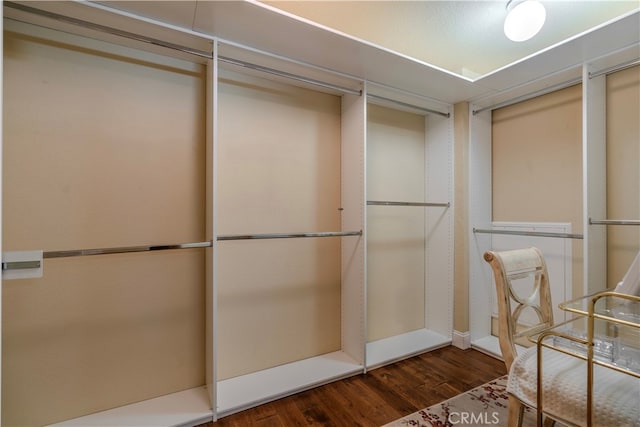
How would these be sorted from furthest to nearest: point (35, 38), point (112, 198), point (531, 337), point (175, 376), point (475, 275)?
1. point (475, 275)
2. point (175, 376)
3. point (112, 198)
4. point (35, 38)
5. point (531, 337)

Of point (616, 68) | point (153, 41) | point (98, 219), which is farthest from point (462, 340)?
point (153, 41)

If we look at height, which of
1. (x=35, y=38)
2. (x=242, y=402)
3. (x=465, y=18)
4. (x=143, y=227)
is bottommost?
(x=242, y=402)

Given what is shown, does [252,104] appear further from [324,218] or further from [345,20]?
[324,218]

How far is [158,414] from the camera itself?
166 cm

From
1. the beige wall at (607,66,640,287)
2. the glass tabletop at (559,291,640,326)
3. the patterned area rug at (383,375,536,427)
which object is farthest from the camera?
the beige wall at (607,66,640,287)

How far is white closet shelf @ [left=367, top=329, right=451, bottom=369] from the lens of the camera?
2.31 m

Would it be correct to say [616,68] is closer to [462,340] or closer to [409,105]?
[409,105]

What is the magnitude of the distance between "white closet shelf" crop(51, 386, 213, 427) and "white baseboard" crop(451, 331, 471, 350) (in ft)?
6.69

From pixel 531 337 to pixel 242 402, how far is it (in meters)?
1.56

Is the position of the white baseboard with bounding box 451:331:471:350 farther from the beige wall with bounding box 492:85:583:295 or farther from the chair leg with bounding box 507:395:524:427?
the chair leg with bounding box 507:395:524:427

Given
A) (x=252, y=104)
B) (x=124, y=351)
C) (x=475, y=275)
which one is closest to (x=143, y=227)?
(x=124, y=351)

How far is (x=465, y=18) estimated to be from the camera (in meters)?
1.89

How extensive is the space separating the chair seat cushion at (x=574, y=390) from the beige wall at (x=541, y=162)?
1.34 meters

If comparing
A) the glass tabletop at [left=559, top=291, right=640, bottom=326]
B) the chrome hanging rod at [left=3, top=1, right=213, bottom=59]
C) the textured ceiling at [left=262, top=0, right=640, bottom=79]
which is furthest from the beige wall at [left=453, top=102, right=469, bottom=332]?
the chrome hanging rod at [left=3, top=1, right=213, bottom=59]
